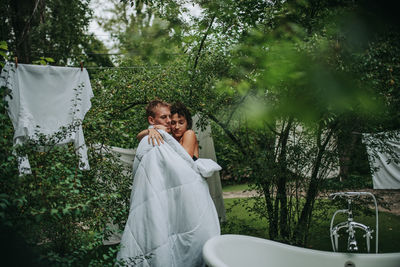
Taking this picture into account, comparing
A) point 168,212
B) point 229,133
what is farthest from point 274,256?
point 229,133

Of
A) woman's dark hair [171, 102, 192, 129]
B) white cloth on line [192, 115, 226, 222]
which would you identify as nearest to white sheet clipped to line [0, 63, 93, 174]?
woman's dark hair [171, 102, 192, 129]

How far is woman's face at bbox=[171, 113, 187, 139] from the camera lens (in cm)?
265

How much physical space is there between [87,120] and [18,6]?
318 centimetres

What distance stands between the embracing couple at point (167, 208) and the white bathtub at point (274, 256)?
205 millimetres

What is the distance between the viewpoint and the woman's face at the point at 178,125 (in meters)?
2.65

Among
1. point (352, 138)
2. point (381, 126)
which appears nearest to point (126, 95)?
point (352, 138)

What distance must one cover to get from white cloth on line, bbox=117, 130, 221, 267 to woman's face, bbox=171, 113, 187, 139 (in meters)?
0.38

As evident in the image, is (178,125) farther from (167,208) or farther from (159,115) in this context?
(167,208)

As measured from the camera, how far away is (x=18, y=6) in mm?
4625

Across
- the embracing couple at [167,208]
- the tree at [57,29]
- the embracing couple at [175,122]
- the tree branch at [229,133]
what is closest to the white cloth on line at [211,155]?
the tree branch at [229,133]

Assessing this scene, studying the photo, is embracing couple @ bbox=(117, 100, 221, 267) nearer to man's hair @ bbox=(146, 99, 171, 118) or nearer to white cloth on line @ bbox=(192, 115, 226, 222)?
man's hair @ bbox=(146, 99, 171, 118)

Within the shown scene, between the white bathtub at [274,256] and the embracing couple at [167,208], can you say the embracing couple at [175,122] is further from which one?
the white bathtub at [274,256]

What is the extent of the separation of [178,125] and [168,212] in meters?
0.79

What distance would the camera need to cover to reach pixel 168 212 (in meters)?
2.18
